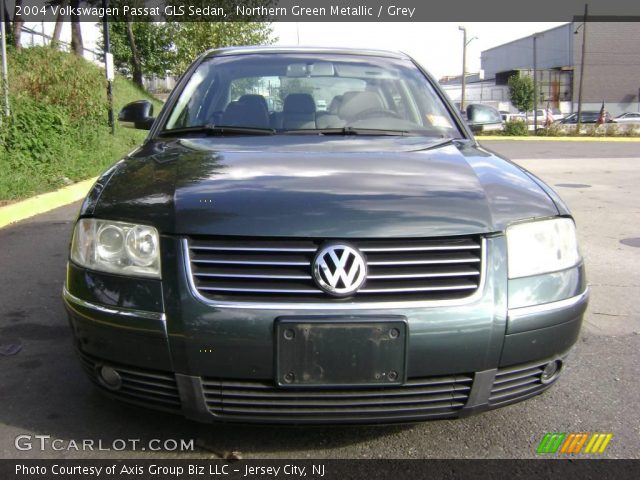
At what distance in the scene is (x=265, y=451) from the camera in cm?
242

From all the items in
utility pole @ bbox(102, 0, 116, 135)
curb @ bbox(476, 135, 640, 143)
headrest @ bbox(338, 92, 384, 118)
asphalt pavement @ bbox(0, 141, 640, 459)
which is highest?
utility pole @ bbox(102, 0, 116, 135)

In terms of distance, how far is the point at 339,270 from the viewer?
2070mm

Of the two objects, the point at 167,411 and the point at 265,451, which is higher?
the point at 167,411

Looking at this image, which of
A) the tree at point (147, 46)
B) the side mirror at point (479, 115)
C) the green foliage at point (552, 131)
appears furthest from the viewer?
the tree at point (147, 46)

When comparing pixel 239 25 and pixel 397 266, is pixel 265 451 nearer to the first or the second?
pixel 397 266

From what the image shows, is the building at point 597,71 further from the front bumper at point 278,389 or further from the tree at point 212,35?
the front bumper at point 278,389

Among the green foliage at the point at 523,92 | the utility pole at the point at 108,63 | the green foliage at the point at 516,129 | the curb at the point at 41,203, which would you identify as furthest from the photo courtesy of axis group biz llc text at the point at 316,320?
the green foliage at the point at 523,92

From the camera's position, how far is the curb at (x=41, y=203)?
6.79 m

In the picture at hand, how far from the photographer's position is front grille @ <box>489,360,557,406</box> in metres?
2.23

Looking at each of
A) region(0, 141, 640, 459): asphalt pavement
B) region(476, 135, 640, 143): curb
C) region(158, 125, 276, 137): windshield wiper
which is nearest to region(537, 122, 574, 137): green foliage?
region(476, 135, 640, 143): curb

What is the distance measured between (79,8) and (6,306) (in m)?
19.3

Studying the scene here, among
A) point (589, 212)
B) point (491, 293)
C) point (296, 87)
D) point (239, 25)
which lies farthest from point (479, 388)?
point (239, 25)

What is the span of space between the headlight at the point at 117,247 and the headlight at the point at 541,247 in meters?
1.21

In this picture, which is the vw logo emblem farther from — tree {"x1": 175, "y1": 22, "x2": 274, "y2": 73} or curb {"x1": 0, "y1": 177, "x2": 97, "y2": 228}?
tree {"x1": 175, "y1": 22, "x2": 274, "y2": 73}
